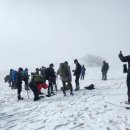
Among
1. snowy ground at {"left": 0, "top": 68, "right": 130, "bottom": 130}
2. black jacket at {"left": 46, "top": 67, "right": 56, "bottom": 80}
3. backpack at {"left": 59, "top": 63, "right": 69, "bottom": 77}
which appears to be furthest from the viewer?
black jacket at {"left": 46, "top": 67, "right": 56, "bottom": 80}

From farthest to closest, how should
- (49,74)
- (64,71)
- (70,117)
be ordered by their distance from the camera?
(49,74) → (64,71) → (70,117)

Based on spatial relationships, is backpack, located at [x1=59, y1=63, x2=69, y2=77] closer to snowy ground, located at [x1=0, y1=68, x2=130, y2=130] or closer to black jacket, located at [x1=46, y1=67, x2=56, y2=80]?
black jacket, located at [x1=46, y1=67, x2=56, y2=80]

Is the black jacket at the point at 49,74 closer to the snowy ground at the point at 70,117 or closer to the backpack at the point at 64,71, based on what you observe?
the backpack at the point at 64,71

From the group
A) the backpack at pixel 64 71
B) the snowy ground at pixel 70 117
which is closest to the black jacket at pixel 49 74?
the backpack at pixel 64 71

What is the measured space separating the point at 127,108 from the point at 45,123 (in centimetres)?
344

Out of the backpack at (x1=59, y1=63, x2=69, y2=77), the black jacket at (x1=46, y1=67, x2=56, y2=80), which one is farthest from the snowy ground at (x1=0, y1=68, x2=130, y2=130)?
the black jacket at (x1=46, y1=67, x2=56, y2=80)

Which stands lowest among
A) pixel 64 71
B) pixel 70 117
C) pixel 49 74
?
pixel 70 117

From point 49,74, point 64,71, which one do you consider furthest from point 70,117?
point 49,74

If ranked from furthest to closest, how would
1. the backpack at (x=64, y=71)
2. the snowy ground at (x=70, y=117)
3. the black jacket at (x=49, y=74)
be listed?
the black jacket at (x=49, y=74) < the backpack at (x=64, y=71) < the snowy ground at (x=70, y=117)

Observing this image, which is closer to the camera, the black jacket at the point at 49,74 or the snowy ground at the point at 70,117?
the snowy ground at the point at 70,117

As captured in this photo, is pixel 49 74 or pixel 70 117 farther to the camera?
pixel 49 74

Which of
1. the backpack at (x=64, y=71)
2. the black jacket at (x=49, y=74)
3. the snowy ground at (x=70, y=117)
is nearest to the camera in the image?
the snowy ground at (x=70, y=117)

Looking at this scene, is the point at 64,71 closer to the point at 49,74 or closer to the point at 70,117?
the point at 49,74

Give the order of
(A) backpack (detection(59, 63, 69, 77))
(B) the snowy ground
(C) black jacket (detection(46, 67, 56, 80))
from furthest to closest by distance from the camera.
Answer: (C) black jacket (detection(46, 67, 56, 80)) → (A) backpack (detection(59, 63, 69, 77)) → (B) the snowy ground
